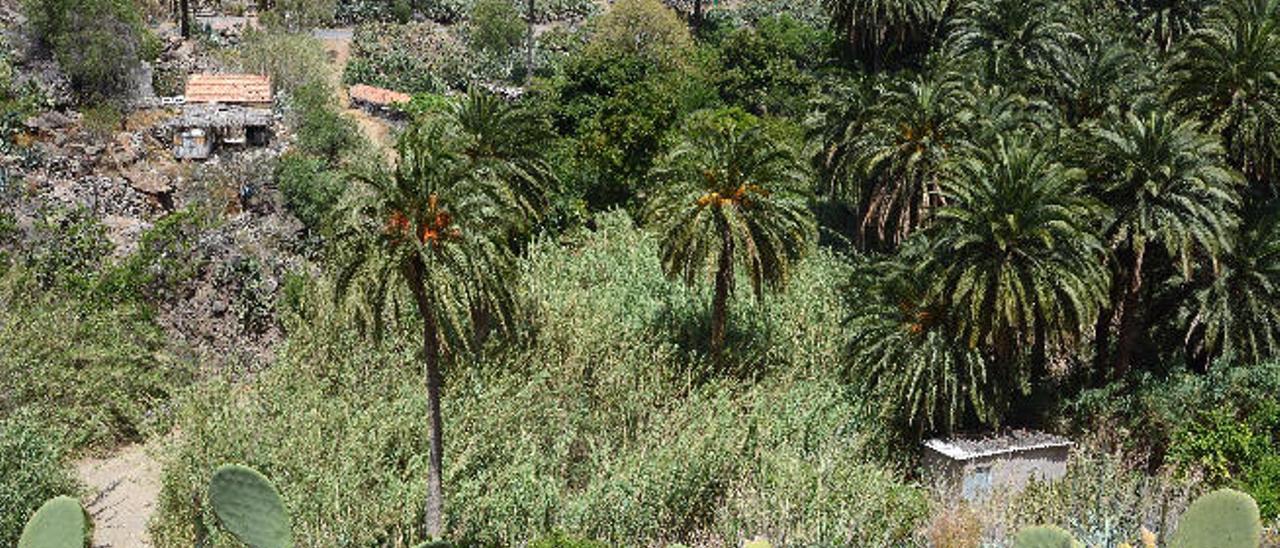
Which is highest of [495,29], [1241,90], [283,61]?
[1241,90]

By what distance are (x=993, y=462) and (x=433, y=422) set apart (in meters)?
11.3

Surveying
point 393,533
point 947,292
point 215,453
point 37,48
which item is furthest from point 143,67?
point 947,292

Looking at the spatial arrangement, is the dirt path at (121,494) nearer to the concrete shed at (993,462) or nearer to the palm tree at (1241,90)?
the concrete shed at (993,462)

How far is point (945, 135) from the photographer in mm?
31297

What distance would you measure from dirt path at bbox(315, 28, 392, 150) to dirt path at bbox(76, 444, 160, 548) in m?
17.4

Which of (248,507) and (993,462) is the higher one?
(248,507)

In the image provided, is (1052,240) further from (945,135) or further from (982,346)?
(945,135)

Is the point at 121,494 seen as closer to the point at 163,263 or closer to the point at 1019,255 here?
the point at 163,263

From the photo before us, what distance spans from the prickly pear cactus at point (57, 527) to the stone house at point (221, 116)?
114 ft

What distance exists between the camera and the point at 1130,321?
28.4 metres

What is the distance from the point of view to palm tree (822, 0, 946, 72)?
46.2 m

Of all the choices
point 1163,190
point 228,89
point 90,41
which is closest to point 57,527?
point 1163,190

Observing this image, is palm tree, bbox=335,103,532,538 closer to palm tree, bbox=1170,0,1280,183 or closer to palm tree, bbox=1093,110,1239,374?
palm tree, bbox=1093,110,1239,374

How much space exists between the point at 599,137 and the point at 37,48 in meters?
20.8
